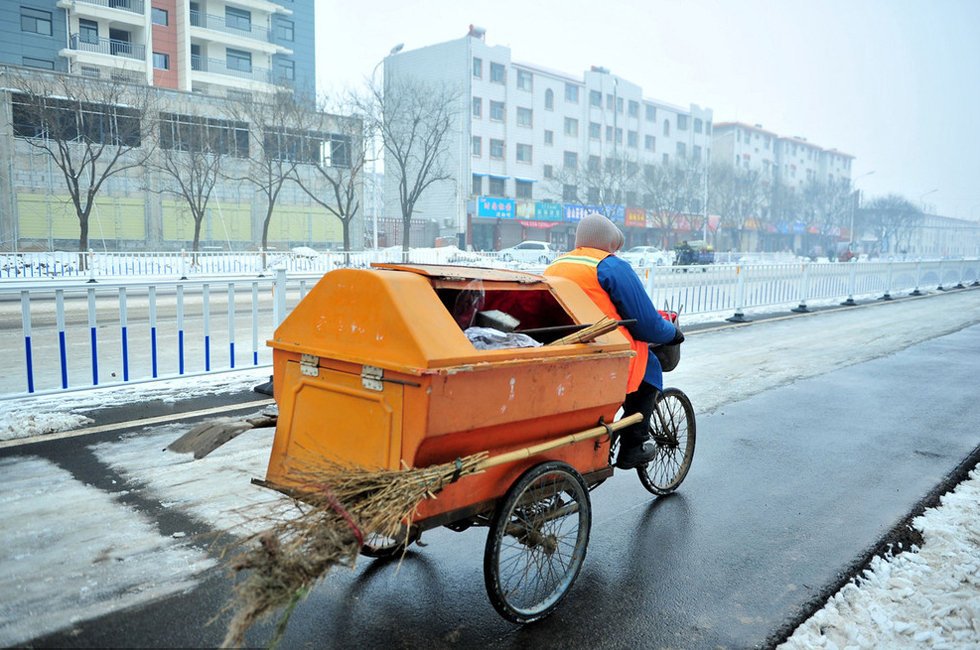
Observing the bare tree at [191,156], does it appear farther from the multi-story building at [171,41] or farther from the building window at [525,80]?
the building window at [525,80]

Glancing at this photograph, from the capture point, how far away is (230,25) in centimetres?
4588

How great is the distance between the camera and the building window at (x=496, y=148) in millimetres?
54062

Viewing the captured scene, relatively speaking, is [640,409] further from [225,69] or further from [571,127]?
[571,127]

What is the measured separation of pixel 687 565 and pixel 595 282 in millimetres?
1679

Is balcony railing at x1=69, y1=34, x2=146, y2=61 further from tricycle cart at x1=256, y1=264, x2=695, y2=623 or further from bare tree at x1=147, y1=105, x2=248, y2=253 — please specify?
tricycle cart at x1=256, y1=264, x2=695, y2=623

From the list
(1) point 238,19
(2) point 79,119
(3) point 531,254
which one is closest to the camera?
(2) point 79,119

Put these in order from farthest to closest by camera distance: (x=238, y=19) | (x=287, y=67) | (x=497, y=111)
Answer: (x=497, y=111), (x=287, y=67), (x=238, y=19)

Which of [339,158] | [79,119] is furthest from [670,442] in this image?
[339,158]

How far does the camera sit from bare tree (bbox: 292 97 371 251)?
123 ft

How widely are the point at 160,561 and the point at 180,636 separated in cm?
80

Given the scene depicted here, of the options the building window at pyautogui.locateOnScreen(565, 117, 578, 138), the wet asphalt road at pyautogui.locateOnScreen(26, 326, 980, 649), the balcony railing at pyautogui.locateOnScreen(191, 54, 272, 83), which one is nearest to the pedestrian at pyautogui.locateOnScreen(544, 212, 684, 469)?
the wet asphalt road at pyautogui.locateOnScreen(26, 326, 980, 649)

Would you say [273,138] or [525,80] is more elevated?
[525,80]

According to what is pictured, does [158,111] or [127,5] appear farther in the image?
[127,5]

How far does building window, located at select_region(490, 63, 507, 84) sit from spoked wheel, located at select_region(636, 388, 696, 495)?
51.8 meters
